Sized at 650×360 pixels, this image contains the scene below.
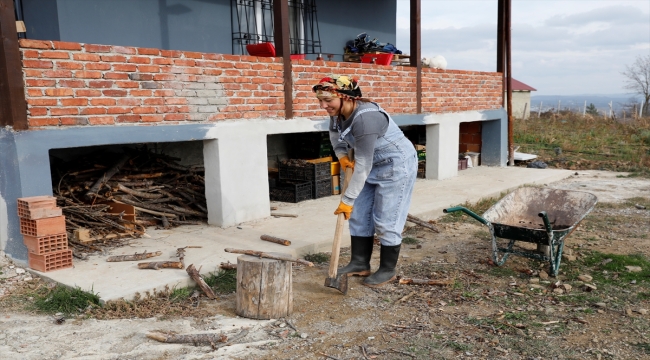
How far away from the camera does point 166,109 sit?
20.6 ft

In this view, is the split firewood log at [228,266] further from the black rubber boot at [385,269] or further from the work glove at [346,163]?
the work glove at [346,163]

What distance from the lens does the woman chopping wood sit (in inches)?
181

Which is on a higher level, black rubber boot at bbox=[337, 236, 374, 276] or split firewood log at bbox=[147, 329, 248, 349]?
black rubber boot at bbox=[337, 236, 374, 276]

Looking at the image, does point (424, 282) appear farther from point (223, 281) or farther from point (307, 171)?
point (307, 171)

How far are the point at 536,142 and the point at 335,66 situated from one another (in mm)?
11333

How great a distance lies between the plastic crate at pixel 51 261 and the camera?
5066 millimetres

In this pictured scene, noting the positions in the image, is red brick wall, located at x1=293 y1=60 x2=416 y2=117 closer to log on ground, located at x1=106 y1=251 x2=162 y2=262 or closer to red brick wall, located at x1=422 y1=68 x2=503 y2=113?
red brick wall, located at x1=422 y1=68 x2=503 y2=113

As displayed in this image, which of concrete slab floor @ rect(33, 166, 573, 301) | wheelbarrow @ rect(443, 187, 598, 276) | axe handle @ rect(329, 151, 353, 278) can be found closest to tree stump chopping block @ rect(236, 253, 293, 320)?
axe handle @ rect(329, 151, 353, 278)

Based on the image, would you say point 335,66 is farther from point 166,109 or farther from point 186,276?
point 186,276

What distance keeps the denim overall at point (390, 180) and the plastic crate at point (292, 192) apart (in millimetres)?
3659

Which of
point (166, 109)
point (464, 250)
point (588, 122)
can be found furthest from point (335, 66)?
point (588, 122)

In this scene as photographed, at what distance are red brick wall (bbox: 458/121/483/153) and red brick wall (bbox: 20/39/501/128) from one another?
15.7ft

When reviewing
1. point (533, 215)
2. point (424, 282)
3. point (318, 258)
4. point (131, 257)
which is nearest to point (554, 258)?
point (533, 215)

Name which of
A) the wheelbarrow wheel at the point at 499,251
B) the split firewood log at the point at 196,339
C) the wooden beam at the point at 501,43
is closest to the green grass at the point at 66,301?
the split firewood log at the point at 196,339
